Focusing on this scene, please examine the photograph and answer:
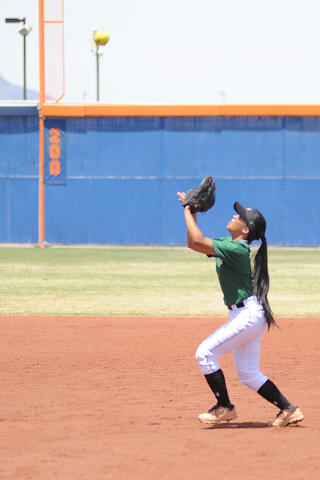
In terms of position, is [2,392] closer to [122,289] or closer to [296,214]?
[122,289]

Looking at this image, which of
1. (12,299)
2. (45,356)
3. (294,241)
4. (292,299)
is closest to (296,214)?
(294,241)

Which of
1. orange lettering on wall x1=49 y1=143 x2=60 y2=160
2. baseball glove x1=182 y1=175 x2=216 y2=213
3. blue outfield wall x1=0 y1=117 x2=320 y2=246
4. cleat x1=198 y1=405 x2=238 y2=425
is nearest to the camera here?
baseball glove x1=182 y1=175 x2=216 y2=213

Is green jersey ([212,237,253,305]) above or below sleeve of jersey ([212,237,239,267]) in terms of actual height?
below

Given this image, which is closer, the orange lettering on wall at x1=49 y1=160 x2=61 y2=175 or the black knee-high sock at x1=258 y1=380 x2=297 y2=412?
the black knee-high sock at x1=258 y1=380 x2=297 y2=412

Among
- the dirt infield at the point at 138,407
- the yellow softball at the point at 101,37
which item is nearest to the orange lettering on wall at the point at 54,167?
the yellow softball at the point at 101,37

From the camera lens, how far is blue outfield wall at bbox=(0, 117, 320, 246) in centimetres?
2409

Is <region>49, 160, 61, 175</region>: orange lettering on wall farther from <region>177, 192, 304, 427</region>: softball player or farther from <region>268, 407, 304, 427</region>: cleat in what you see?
<region>268, 407, 304, 427</region>: cleat

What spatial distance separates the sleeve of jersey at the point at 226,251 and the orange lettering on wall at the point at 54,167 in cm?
2009

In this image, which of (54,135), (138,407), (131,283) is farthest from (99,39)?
(138,407)

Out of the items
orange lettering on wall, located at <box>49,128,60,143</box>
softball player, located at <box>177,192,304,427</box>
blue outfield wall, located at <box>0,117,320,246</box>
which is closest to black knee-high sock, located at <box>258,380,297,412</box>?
softball player, located at <box>177,192,304,427</box>

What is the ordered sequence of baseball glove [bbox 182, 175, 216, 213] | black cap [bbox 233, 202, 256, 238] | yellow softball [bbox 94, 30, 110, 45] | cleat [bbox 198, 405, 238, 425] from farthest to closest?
yellow softball [bbox 94, 30, 110, 45]
cleat [bbox 198, 405, 238, 425]
black cap [bbox 233, 202, 256, 238]
baseball glove [bbox 182, 175, 216, 213]

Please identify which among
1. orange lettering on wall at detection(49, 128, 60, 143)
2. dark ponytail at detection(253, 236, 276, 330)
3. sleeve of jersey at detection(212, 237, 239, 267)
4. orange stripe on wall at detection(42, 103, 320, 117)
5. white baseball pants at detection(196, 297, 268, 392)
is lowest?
white baseball pants at detection(196, 297, 268, 392)

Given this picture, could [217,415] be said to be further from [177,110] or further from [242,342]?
[177,110]

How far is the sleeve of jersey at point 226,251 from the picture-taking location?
4723 mm
